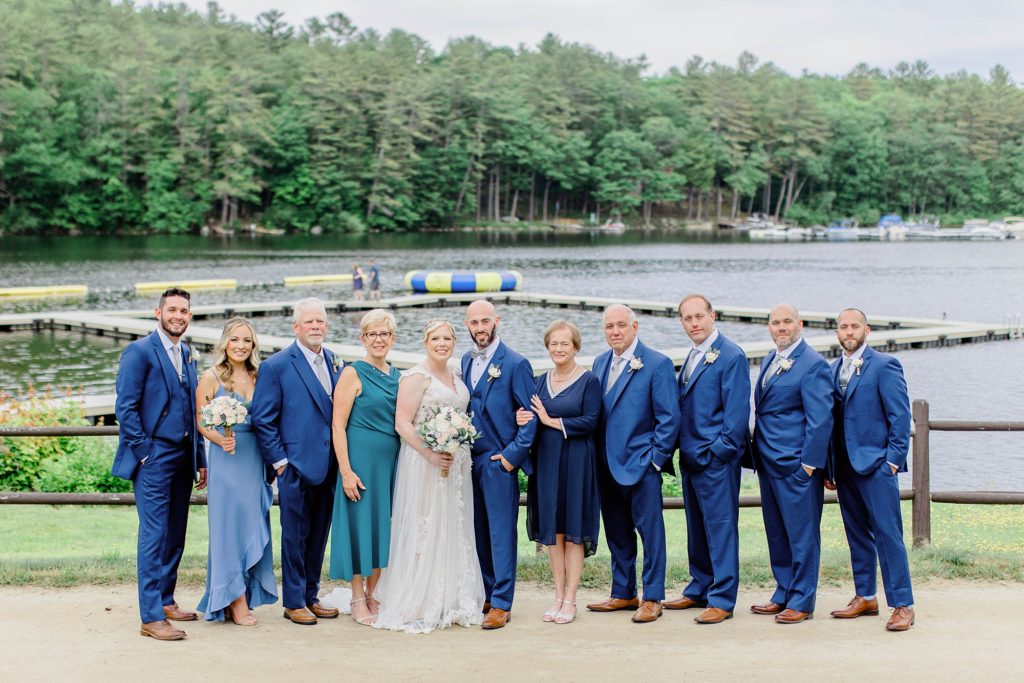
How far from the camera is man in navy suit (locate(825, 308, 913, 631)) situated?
6.16 m

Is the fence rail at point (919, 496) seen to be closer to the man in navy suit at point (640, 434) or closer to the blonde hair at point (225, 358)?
the man in navy suit at point (640, 434)

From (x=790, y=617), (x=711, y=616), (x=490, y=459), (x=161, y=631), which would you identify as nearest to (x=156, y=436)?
(x=161, y=631)

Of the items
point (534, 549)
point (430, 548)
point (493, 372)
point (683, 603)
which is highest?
point (493, 372)

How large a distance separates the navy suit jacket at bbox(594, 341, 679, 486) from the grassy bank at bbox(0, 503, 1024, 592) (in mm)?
1156

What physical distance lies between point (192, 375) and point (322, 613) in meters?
1.59

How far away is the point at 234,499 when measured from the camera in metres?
6.18

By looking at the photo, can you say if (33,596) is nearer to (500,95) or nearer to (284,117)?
(284,117)

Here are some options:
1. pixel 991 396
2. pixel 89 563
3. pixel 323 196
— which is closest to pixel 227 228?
pixel 323 196

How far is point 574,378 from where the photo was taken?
21.0ft

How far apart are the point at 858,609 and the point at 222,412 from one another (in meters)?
3.78

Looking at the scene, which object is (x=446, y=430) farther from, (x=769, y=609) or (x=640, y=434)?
(x=769, y=609)

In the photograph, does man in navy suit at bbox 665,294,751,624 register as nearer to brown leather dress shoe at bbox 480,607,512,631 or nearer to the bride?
brown leather dress shoe at bbox 480,607,512,631

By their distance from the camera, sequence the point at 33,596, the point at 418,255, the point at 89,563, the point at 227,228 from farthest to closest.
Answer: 1. the point at 227,228
2. the point at 418,255
3. the point at 89,563
4. the point at 33,596

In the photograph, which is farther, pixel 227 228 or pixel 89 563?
pixel 227 228
